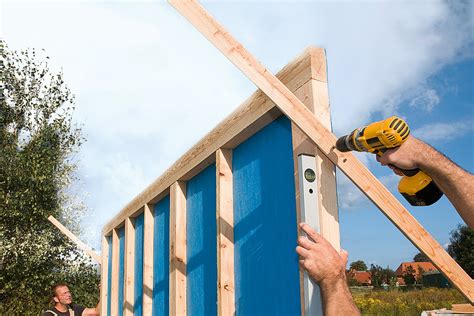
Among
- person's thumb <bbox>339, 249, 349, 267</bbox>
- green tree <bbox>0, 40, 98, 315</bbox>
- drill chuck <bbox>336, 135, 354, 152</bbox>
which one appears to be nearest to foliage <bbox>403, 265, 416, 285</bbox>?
green tree <bbox>0, 40, 98, 315</bbox>

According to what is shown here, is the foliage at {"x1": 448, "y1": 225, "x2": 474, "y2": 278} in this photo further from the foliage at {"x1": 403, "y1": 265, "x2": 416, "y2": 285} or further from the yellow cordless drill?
the yellow cordless drill

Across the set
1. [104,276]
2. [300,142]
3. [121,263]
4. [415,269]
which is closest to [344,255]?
[300,142]

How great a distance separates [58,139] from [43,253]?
365 centimetres

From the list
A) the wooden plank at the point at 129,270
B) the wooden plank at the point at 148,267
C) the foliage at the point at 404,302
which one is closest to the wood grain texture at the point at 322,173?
the wooden plank at the point at 148,267

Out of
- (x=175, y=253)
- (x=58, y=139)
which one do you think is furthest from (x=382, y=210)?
(x=58, y=139)

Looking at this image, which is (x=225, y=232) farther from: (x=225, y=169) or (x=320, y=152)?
(x=320, y=152)

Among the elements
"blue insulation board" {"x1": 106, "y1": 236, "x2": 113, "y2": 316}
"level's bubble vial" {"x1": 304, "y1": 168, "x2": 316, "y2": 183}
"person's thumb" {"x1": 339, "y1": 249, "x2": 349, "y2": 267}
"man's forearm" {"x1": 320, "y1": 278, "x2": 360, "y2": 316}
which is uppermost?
"blue insulation board" {"x1": 106, "y1": 236, "x2": 113, "y2": 316}

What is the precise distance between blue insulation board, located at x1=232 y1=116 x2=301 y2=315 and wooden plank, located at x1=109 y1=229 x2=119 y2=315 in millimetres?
3344

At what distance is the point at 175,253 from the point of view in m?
3.63

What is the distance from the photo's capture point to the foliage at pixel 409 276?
4898cm

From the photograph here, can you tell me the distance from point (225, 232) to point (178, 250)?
0.82 metres

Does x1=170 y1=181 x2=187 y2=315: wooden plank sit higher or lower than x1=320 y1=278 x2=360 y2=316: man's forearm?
higher

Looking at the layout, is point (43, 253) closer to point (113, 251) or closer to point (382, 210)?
point (113, 251)

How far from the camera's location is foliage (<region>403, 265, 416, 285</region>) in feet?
161
